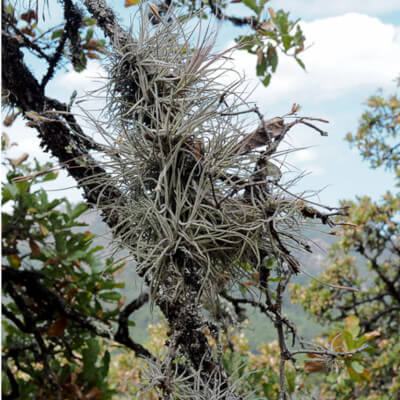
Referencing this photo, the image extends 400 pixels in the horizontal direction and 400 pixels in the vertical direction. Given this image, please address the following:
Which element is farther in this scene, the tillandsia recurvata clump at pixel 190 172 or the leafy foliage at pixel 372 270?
the leafy foliage at pixel 372 270

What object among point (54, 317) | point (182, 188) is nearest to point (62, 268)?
point (54, 317)

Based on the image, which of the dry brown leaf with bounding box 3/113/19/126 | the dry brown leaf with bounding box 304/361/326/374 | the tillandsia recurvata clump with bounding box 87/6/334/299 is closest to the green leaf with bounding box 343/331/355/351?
the dry brown leaf with bounding box 304/361/326/374

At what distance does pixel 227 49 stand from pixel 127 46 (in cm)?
12

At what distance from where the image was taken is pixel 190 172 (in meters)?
0.45

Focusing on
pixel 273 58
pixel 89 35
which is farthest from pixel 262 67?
pixel 89 35

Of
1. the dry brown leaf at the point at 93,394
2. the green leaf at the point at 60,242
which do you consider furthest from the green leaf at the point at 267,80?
the dry brown leaf at the point at 93,394

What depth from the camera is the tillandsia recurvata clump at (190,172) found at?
1.40 feet

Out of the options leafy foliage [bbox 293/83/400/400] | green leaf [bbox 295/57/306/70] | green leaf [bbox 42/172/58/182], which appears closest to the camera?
green leaf [bbox 42/172/58/182]

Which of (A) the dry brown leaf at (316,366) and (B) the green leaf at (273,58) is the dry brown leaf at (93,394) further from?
(B) the green leaf at (273,58)

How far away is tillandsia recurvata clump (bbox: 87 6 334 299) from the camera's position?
426mm

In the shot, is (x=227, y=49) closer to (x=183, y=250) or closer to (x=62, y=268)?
(x=183, y=250)

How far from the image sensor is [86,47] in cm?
87

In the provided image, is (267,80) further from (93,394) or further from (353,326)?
(93,394)

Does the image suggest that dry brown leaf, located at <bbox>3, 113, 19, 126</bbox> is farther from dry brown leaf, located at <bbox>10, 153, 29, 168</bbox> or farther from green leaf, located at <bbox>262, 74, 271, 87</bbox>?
green leaf, located at <bbox>262, 74, 271, 87</bbox>
